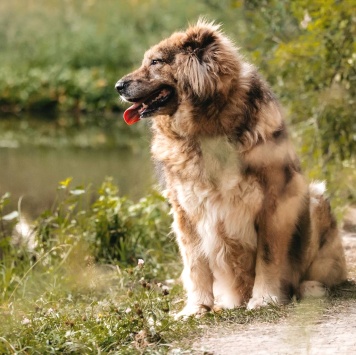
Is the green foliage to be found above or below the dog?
below

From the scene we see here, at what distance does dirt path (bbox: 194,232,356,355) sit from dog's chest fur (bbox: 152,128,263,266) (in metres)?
0.59

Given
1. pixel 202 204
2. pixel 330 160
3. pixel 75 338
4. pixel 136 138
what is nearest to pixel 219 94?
pixel 202 204

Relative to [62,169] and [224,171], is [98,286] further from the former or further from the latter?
[62,169]

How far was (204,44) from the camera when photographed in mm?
4895

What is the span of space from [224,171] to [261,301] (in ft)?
2.61

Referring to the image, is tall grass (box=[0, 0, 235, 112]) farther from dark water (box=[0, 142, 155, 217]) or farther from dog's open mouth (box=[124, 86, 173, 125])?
dog's open mouth (box=[124, 86, 173, 125])

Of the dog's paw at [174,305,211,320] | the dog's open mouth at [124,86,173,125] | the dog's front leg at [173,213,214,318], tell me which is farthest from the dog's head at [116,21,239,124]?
the dog's paw at [174,305,211,320]

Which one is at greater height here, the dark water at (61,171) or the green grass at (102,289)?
the dark water at (61,171)

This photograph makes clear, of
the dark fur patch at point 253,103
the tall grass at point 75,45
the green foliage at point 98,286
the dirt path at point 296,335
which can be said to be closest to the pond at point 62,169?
the green foliage at point 98,286

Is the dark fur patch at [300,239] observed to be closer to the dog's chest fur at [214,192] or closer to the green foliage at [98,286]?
the dog's chest fur at [214,192]

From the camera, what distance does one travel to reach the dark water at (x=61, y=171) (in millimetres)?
9758

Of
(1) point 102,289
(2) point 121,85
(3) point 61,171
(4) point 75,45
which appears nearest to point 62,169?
(3) point 61,171

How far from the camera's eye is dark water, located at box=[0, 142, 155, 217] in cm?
976

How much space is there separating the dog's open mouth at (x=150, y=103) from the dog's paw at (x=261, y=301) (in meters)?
1.28
